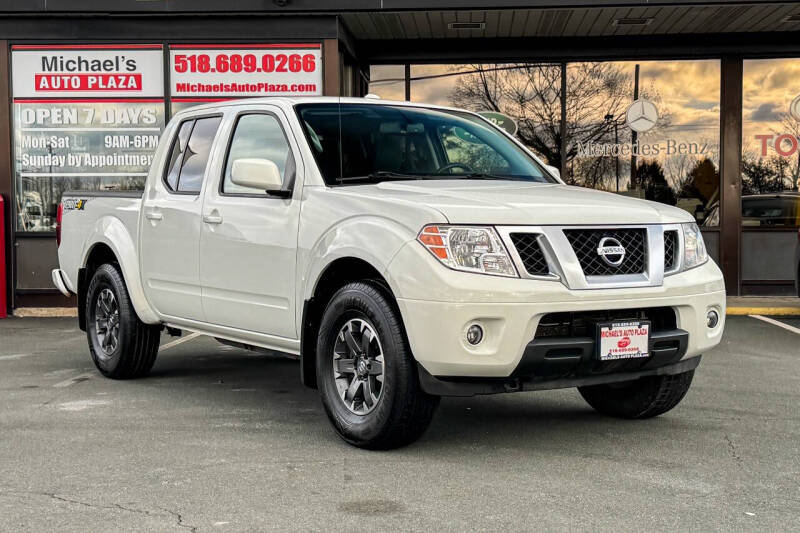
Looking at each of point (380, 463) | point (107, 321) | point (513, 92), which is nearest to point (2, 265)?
point (107, 321)

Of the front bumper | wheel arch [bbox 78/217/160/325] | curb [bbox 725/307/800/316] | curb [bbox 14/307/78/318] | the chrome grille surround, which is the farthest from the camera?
curb [bbox 14/307/78/318]

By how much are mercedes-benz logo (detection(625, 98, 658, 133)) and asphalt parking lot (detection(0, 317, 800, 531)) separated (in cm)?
724

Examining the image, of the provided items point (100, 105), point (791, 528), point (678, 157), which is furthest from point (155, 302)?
point (678, 157)

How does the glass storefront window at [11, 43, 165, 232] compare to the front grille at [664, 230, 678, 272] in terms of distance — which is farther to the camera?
the glass storefront window at [11, 43, 165, 232]

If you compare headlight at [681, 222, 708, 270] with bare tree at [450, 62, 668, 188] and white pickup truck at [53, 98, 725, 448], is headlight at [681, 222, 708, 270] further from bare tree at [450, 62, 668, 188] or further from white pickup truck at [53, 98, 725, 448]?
bare tree at [450, 62, 668, 188]

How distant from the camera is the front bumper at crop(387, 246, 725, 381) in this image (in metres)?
4.78

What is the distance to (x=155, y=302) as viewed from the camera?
709 cm

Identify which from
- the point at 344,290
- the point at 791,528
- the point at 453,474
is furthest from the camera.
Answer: the point at 344,290

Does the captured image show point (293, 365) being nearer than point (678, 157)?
Yes

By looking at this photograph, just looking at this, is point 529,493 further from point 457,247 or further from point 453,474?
point 457,247

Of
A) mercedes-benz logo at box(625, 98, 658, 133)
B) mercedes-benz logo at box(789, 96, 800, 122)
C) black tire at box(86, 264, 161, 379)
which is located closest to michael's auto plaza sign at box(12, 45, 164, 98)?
black tire at box(86, 264, 161, 379)

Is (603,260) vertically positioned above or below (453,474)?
above

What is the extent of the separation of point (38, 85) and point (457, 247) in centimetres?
942

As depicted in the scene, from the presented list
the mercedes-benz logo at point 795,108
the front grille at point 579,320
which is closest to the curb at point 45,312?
the front grille at point 579,320
